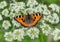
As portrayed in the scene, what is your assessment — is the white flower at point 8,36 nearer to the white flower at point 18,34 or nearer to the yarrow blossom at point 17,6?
the white flower at point 18,34

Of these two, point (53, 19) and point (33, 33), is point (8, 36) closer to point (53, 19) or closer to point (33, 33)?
point (33, 33)

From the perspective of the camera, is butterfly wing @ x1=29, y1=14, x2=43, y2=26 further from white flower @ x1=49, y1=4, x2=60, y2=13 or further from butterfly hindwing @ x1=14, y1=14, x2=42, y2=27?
white flower @ x1=49, y1=4, x2=60, y2=13

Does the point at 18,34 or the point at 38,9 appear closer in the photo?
the point at 18,34

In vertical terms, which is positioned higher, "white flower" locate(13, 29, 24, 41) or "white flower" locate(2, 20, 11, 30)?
"white flower" locate(2, 20, 11, 30)

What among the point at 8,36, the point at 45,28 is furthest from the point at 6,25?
the point at 45,28

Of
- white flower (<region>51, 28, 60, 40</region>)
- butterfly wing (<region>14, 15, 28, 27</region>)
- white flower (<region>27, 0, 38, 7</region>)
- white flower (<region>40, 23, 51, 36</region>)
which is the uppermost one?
white flower (<region>27, 0, 38, 7</region>)

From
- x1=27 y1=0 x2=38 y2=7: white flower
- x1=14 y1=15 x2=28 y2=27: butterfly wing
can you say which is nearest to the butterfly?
x1=14 y1=15 x2=28 y2=27: butterfly wing

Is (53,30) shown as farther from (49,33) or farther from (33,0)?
(33,0)
